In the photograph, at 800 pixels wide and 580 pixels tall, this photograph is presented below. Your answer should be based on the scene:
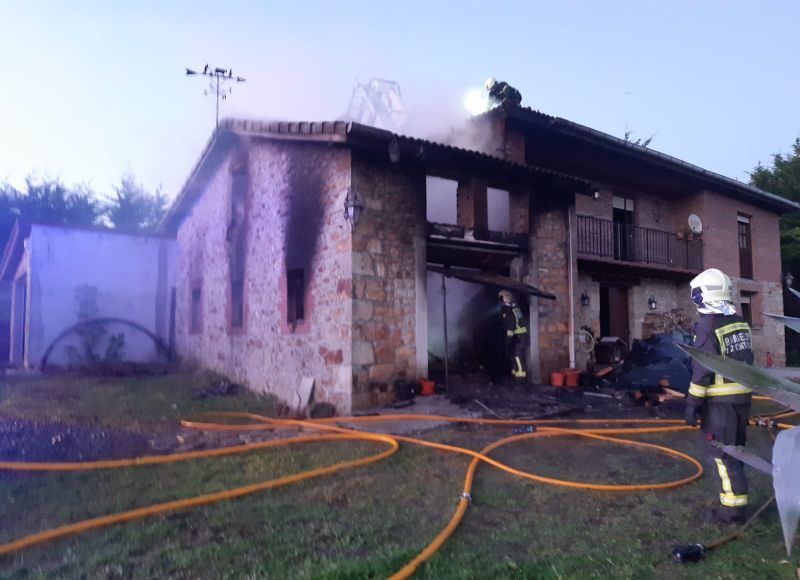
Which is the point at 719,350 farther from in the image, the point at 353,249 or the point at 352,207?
the point at 352,207

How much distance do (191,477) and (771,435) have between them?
5919mm

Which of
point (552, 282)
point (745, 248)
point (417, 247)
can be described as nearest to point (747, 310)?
point (745, 248)

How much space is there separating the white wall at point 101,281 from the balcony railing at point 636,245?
11.4 meters

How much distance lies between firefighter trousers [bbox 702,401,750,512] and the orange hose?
2.33 feet

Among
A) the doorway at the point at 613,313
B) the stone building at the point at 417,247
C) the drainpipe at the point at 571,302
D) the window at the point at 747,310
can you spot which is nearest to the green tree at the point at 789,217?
the window at the point at 747,310

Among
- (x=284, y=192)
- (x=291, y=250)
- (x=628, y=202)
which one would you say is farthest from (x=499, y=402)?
(x=628, y=202)

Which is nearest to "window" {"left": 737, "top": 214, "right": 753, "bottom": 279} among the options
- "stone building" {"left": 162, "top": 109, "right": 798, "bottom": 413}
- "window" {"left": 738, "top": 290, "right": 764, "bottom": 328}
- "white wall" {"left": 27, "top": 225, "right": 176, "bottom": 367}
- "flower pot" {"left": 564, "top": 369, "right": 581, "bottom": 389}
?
"window" {"left": 738, "top": 290, "right": 764, "bottom": 328}

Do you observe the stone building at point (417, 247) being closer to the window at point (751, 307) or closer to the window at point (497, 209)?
the window at point (497, 209)

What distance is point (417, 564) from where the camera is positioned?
8.99ft

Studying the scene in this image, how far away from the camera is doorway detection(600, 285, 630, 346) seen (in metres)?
14.0

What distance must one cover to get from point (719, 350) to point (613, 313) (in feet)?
36.0

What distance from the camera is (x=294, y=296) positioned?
9016 mm

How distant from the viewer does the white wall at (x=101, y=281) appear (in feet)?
45.1

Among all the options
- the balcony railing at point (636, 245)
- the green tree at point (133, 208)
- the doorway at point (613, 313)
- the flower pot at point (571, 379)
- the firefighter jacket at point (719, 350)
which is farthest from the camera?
the green tree at point (133, 208)
